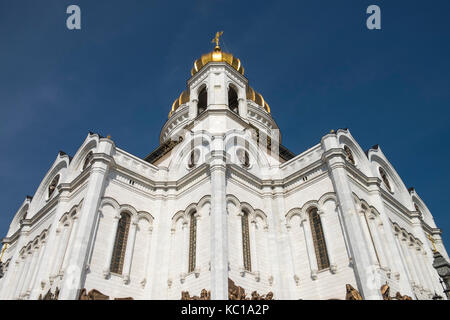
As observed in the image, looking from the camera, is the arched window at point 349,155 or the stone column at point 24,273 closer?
the stone column at point 24,273

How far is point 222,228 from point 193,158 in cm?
769

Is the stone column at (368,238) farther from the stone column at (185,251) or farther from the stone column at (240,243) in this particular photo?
the stone column at (185,251)

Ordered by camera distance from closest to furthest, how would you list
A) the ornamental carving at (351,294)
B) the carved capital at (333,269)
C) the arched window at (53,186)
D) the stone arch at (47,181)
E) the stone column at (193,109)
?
the ornamental carving at (351,294)
the carved capital at (333,269)
the arched window at (53,186)
the stone arch at (47,181)
the stone column at (193,109)

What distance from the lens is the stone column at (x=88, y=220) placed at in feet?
52.9

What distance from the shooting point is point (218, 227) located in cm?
1808

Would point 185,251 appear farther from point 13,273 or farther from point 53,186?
point 13,273

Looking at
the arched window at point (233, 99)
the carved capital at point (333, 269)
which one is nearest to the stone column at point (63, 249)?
the carved capital at point (333, 269)

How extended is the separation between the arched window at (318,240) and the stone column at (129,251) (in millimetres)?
9608

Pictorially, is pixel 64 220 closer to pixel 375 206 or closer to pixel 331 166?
pixel 331 166

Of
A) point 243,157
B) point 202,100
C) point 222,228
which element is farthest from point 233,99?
point 222,228

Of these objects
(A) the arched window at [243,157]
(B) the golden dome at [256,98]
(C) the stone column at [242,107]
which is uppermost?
(B) the golden dome at [256,98]

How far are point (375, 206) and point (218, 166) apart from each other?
915cm

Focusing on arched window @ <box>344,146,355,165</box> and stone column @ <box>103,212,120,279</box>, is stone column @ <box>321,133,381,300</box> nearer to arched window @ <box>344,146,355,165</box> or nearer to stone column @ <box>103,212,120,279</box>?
arched window @ <box>344,146,355,165</box>

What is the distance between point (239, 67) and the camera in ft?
116
